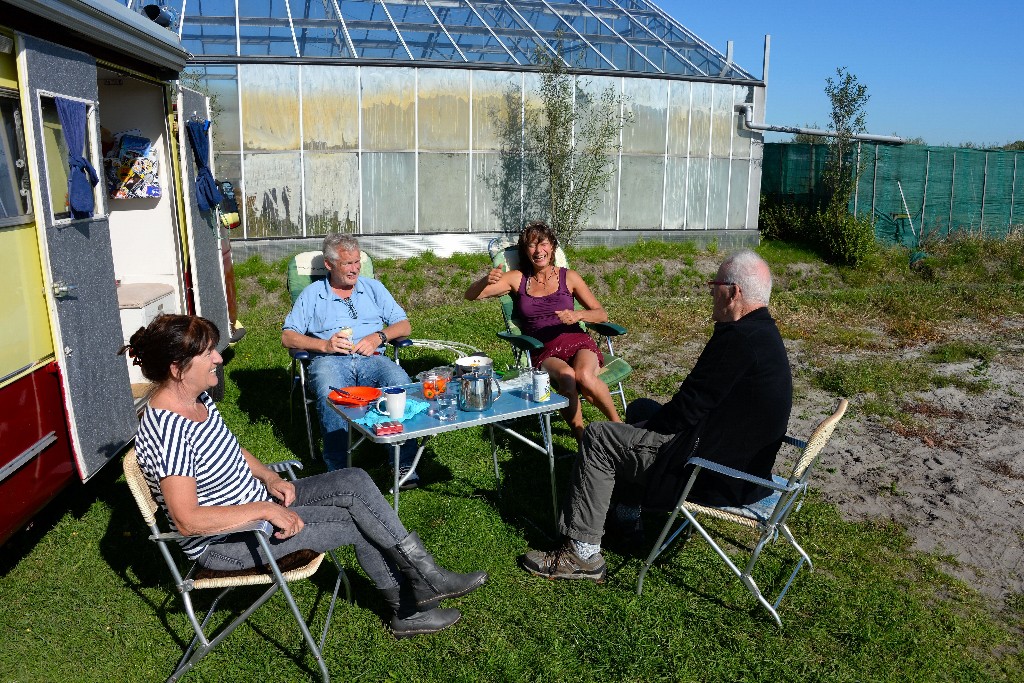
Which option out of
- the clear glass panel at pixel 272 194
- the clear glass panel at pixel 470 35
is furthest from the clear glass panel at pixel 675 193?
the clear glass panel at pixel 272 194

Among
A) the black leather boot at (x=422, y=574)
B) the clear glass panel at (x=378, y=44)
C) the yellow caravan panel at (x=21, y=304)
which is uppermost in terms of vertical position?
the clear glass panel at (x=378, y=44)

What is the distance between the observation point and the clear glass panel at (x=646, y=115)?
13.7 metres

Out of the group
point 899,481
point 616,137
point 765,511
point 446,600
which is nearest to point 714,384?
point 765,511

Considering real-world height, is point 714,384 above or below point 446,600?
above

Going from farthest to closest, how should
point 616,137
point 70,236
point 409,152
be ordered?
point 616,137 → point 409,152 → point 70,236

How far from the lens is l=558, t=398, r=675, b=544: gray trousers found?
11.2ft

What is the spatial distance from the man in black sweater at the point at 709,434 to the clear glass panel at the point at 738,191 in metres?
12.0

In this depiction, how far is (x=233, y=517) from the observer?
2.72 meters

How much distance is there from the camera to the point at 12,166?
11.1 ft

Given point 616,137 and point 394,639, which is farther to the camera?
point 616,137

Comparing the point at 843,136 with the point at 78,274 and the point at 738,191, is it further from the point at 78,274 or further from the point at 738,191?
the point at 78,274

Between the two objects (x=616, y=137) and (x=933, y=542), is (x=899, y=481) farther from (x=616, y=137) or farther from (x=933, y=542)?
(x=616, y=137)

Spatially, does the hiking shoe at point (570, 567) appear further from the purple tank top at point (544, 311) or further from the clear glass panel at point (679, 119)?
the clear glass panel at point (679, 119)

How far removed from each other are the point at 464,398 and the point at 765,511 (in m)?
1.38
